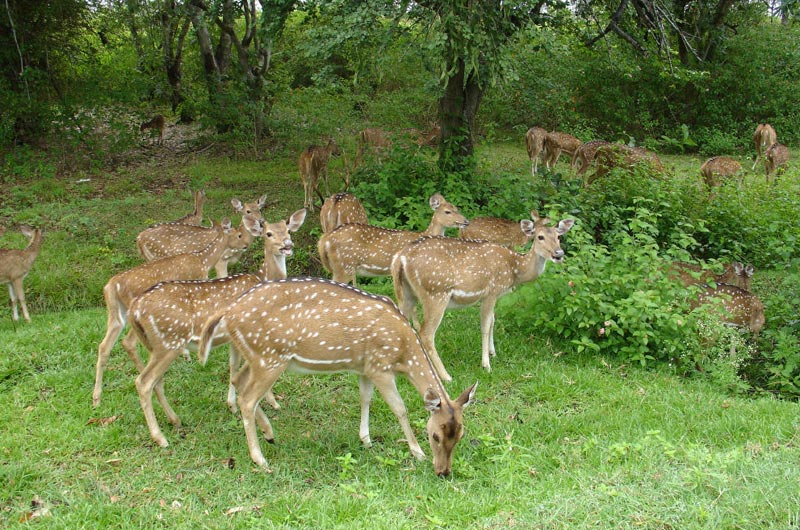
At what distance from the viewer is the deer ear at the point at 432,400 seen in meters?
5.33

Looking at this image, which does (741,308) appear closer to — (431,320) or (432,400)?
(431,320)

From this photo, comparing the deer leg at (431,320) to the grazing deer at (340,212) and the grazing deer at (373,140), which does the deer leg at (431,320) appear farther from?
the grazing deer at (373,140)

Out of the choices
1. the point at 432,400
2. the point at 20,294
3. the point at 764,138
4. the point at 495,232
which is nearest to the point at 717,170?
the point at 764,138

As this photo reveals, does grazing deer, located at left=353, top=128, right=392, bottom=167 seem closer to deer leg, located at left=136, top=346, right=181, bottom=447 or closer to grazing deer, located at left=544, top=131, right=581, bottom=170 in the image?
grazing deer, located at left=544, top=131, right=581, bottom=170

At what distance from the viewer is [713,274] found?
9.71 metres

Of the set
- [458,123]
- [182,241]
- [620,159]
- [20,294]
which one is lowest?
[20,294]

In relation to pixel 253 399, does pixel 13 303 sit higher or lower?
lower

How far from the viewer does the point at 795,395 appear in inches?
291

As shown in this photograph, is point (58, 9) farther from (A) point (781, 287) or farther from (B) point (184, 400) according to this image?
(A) point (781, 287)

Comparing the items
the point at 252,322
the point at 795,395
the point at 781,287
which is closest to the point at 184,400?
the point at 252,322

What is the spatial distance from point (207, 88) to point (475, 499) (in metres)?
13.6

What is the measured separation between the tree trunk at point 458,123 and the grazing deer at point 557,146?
17.2 feet

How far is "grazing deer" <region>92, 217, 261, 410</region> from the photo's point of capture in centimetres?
662

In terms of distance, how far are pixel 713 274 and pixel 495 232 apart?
308 centimetres
